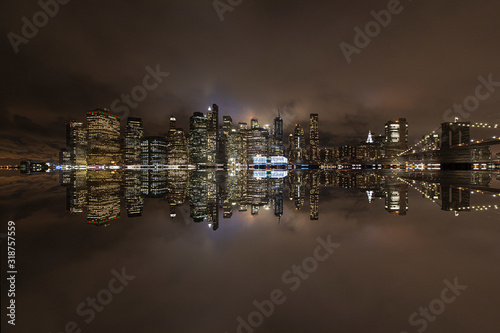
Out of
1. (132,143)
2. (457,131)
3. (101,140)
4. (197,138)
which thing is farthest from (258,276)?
(132,143)

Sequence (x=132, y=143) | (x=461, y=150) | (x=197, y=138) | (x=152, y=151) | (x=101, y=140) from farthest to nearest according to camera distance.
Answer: (x=197, y=138) → (x=152, y=151) → (x=132, y=143) → (x=101, y=140) → (x=461, y=150)

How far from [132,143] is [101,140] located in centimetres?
2042

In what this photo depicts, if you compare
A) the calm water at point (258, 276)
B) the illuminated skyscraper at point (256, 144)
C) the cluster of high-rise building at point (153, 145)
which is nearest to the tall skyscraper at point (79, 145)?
the cluster of high-rise building at point (153, 145)

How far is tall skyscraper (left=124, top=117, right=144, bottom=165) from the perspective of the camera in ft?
488

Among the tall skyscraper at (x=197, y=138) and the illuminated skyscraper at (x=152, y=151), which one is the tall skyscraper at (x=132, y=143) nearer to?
the illuminated skyscraper at (x=152, y=151)

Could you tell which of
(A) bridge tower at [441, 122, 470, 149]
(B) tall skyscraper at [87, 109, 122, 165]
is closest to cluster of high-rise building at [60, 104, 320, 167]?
(B) tall skyscraper at [87, 109, 122, 165]

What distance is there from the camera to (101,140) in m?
131

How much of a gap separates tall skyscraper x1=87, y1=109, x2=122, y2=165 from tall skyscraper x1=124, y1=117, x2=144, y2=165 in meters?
11.1

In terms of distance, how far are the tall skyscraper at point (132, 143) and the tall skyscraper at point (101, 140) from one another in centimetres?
1106

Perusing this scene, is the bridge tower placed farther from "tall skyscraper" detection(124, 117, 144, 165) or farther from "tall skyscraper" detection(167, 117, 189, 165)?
"tall skyscraper" detection(124, 117, 144, 165)

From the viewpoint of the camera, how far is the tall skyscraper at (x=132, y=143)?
14888 centimetres

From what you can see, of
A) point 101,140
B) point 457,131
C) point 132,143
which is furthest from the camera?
point 132,143

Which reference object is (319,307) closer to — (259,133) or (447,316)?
(447,316)

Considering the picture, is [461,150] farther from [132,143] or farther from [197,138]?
[132,143]
